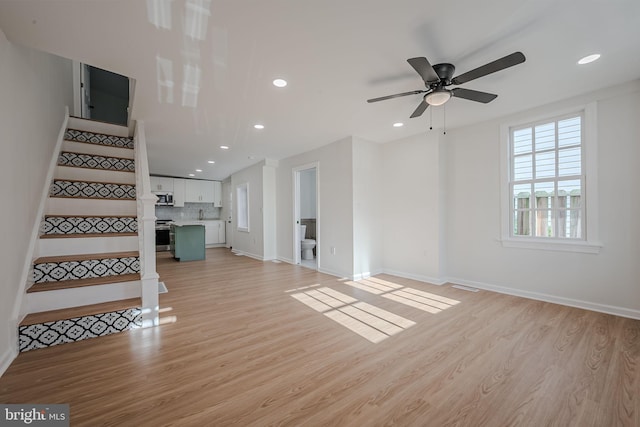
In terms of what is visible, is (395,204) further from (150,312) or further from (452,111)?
(150,312)

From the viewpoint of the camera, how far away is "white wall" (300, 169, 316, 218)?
749 cm

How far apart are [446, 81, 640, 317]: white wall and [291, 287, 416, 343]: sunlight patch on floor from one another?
192 centimetres

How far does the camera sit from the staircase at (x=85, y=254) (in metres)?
2.24

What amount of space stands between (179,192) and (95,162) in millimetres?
5220

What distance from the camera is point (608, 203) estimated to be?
282 centimetres

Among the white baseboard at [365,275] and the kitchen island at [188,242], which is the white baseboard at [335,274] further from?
the kitchen island at [188,242]

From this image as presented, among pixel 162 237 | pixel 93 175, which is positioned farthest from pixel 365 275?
pixel 162 237

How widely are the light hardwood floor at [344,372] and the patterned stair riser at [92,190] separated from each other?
1.73m

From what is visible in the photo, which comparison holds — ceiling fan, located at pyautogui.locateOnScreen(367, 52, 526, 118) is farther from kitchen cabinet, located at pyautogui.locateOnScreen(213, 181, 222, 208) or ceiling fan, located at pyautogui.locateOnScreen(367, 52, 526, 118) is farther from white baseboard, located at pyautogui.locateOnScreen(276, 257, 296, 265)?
kitchen cabinet, located at pyautogui.locateOnScreen(213, 181, 222, 208)

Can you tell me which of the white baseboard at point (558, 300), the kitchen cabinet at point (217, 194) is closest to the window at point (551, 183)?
the white baseboard at point (558, 300)

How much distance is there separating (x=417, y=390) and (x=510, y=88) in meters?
3.12

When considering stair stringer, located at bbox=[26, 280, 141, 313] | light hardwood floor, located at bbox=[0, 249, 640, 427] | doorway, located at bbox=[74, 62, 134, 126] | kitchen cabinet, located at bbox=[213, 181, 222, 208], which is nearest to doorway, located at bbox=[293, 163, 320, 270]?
light hardwood floor, located at bbox=[0, 249, 640, 427]

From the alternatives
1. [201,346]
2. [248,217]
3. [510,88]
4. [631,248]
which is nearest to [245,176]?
[248,217]

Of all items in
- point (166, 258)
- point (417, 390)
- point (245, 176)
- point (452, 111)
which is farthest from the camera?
point (245, 176)
